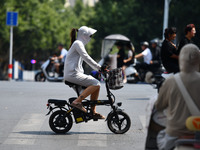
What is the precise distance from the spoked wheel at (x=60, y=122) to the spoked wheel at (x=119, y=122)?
63 centimetres

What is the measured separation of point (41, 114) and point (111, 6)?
131 ft

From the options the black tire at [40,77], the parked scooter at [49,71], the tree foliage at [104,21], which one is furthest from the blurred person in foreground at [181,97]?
the tree foliage at [104,21]

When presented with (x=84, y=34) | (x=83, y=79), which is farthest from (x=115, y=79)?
(x=84, y=34)

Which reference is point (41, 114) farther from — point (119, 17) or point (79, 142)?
point (119, 17)

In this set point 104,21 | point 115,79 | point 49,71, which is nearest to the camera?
point 115,79

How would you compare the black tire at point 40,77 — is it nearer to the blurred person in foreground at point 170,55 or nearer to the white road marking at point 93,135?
the white road marking at point 93,135

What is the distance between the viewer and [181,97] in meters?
4.88

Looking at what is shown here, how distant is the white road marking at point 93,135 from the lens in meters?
8.27

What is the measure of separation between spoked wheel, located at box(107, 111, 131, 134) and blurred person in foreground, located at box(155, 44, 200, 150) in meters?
3.98

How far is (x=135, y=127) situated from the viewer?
9.95 m

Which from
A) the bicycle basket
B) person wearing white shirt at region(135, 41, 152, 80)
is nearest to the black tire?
person wearing white shirt at region(135, 41, 152, 80)

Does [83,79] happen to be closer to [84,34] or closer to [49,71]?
[84,34]

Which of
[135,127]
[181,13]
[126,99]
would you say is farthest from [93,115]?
[181,13]

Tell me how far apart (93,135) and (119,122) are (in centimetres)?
46
